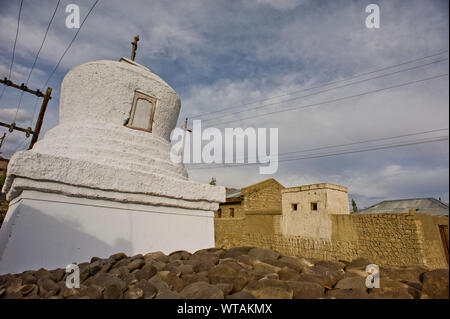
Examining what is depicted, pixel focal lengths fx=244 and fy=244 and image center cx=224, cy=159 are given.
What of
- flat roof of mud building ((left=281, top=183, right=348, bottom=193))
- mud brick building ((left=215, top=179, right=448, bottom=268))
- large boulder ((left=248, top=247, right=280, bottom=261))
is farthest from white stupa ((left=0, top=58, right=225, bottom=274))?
flat roof of mud building ((left=281, top=183, right=348, bottom=193))

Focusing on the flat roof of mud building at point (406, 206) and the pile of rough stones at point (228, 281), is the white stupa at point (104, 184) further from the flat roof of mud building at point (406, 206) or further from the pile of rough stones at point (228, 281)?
the flat roof of mud building at point (406, 206)

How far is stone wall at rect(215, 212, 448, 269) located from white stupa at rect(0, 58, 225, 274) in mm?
7968

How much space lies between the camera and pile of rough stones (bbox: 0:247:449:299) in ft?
5.19

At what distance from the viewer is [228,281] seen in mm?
1781

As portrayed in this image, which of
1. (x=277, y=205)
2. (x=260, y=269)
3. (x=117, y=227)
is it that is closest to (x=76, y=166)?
(x=117, y=227)

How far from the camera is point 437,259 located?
352 inches

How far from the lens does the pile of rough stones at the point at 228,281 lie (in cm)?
158

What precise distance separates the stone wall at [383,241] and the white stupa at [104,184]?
26.1ft

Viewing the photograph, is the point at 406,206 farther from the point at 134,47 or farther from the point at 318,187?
the point at 134,47

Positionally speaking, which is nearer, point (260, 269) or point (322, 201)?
point (260, 269)

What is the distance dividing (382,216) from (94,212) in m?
9.84

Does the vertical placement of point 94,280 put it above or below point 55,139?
below
